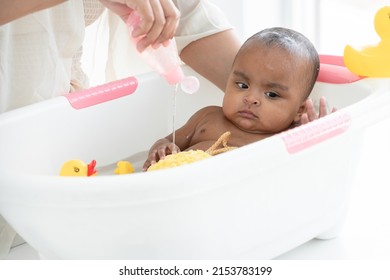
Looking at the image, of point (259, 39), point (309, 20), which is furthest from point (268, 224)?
point (309, 20)

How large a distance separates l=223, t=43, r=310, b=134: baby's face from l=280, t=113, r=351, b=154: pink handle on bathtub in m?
0.26

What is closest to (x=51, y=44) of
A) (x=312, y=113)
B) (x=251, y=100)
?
(x=251, y=100)

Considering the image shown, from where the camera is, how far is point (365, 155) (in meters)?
1.77

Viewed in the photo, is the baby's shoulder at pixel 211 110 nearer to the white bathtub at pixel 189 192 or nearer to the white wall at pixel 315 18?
the white bathtub at pixel 189 192

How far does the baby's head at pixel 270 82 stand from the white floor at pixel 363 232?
0.22 metres

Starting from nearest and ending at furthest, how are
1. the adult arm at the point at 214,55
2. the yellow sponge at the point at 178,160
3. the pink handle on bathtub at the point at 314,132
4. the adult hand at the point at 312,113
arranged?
1. the pink handle on bathtub at the point at 314,132
2. the yellow sponge at the point at 178,160
3. the adult hand at the point at 312,113
4. the adult arm at the point at 214,55

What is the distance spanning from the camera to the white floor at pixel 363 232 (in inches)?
49.4

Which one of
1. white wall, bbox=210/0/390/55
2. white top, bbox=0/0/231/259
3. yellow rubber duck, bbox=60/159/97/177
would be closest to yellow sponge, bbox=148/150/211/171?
yellow rubber duck, bbox=60/159/97/177

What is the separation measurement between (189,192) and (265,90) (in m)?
0.48

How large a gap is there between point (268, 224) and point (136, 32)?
13.8 inches

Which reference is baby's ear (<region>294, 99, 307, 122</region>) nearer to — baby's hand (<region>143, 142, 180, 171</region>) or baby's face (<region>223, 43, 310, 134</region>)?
baby's face (<region>223, 43, 310, 134</region>)

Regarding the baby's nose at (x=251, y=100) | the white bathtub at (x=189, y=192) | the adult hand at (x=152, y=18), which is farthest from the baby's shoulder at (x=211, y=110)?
the adult hand at (x=152, y=18)

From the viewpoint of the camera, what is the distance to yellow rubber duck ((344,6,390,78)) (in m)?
1.36

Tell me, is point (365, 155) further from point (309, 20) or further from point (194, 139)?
point (309, 20)
